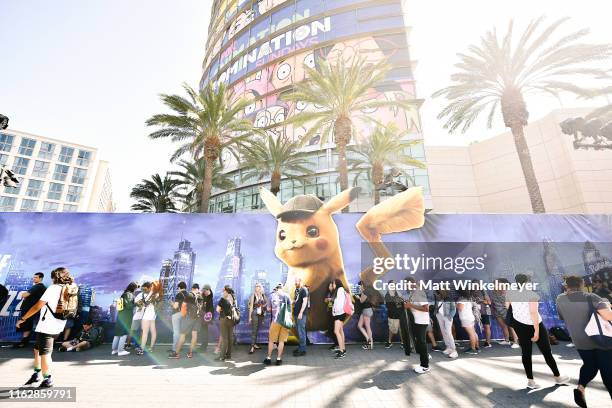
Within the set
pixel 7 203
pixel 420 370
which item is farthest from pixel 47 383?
pixel 7 203

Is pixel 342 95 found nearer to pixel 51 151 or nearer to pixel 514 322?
pixel 514 322

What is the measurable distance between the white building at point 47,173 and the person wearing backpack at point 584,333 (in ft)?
259

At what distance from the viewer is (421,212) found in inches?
301

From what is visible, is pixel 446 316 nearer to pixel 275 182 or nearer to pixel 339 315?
pixel 339 315

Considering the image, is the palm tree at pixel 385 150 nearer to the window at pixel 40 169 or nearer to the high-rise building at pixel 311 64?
the high-rise building at pixel 311 64

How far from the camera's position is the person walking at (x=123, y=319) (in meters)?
6.45

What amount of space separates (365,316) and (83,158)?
83.0 metres

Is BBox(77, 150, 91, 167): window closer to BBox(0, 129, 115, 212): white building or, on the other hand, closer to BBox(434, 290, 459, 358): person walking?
BBox(0, 129, 115, 212): white building

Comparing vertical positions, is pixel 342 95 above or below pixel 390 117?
below

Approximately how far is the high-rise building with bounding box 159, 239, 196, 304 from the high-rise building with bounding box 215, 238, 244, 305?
30.9 inches

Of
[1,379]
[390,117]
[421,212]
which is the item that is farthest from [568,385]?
[390,117]

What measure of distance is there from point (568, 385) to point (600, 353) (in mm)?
1498

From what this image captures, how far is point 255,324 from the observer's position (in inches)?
281

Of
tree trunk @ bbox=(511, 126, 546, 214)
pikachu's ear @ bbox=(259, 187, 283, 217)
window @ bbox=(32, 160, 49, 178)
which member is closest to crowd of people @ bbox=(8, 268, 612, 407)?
pikachu's ear @ bbox=(259, 187, 283, 217)
